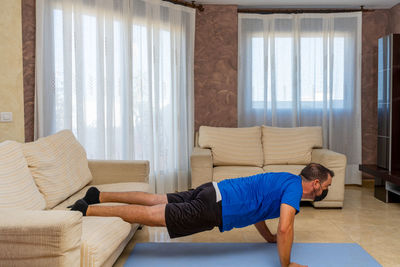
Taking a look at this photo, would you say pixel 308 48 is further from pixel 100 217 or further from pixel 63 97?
pixel 100 217

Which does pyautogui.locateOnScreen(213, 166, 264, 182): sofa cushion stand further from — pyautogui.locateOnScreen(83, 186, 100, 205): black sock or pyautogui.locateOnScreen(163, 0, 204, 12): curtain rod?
pyautogui.locateOnScreen(163, 0, 204, 12): curtain rod

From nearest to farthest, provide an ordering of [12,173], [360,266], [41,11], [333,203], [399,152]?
[12,173] → [360,266] → [41,11] → [333,203] → [399,152]

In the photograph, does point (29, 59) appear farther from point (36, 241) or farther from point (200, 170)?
point (36, 241)

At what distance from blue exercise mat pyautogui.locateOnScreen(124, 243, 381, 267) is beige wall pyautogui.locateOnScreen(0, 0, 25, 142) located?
1.48 meters

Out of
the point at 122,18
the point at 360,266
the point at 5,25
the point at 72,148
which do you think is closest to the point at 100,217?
the point at 72,148

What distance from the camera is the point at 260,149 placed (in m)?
4.86

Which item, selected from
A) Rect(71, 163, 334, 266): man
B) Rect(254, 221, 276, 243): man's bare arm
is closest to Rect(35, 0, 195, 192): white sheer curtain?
Rect(71, 163, 334, 266): man

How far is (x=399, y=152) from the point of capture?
4.78 metres

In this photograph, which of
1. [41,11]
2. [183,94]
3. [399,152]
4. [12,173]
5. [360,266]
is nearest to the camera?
[12,173]

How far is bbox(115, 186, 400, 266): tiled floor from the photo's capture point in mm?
3061

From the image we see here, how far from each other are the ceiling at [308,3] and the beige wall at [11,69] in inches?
101

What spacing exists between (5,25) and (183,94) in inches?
94.9

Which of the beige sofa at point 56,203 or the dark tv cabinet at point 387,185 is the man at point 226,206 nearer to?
the beige sofa at point 56,203

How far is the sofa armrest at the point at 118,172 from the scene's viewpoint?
11.8 feet
